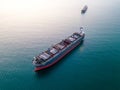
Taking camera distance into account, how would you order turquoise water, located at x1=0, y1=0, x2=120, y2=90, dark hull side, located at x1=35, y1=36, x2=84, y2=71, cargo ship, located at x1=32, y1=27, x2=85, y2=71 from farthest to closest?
dark hull side, located at x1=35, y1=36, x2=84, y2=71
cargo ship, located at x1=32, y1=27, x2=85, y2=71
turquoise water, located at x1=0, y1=0, x2=120, y2=90

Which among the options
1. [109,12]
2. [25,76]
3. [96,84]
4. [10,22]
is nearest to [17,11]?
[10,22]

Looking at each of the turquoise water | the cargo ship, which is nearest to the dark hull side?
the cargo ship

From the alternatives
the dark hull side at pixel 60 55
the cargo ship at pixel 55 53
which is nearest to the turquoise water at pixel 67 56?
the dark hull side at pixel 60 55

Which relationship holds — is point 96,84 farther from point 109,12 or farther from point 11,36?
point 109,12

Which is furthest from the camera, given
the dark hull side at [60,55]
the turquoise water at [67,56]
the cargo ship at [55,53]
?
the dark hull side at [60,55]

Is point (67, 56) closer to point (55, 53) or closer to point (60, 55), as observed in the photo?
point (60, 55)

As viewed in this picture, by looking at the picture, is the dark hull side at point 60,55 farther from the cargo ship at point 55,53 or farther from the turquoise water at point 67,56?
the turquoise water at point 67,56

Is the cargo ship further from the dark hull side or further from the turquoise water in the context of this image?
the turquoise water
